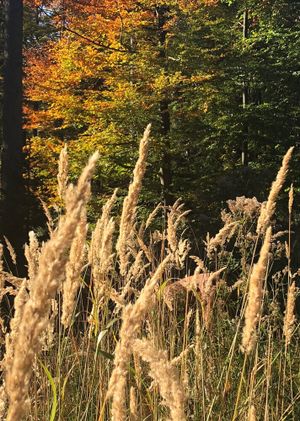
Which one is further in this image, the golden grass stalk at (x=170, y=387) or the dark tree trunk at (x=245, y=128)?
the dark tree trunk at (x=245, y=128)

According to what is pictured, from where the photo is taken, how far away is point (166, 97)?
11.6m

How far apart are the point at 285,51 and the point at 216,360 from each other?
13.2m

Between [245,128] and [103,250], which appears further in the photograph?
[245,128]

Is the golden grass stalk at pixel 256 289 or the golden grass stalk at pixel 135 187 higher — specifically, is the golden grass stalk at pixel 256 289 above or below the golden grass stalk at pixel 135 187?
below

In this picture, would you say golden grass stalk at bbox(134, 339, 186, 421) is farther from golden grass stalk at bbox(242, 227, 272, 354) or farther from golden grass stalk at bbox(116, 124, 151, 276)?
golden grass stalk at bbox(116, 124, 151, 276)

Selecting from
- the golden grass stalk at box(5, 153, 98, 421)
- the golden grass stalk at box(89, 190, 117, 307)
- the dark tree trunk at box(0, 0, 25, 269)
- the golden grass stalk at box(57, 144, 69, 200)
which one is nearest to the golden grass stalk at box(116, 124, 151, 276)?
the golden grass stalk at box(89, 190, 117, 307)

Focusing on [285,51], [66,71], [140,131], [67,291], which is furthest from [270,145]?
[67,291]

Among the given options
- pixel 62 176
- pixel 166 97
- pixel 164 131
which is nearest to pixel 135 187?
pixel 62 176

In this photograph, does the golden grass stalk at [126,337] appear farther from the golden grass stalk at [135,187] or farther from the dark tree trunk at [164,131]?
the dark tree trunk at [164,131]

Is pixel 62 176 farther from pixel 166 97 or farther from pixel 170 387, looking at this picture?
pixel 166 97

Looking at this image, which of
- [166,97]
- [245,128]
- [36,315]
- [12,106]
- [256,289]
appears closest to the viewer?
[36,315]

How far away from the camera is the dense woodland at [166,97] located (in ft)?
36.8

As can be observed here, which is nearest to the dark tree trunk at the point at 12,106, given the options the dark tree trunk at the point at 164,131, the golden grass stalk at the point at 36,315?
the dark tree trunk at the point at 164,131

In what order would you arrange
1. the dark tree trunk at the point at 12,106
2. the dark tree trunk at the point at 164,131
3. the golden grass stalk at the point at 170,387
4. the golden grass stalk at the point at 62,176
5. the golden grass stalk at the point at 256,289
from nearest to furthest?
the golden grass stalk at the point at 170,387, the golden grass stalk at the point at 256,289, the golden grass stalk at the point at 62,176, the dark tree trunk at the point at 12,106, the dark tree trunk at the point at 164,131
